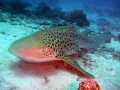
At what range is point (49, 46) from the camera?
3.81 meters

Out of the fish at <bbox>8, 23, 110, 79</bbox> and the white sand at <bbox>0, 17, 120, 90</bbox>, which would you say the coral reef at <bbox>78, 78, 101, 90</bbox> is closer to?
the white sand at <bbox>0, 17, 120, 90</bbox>

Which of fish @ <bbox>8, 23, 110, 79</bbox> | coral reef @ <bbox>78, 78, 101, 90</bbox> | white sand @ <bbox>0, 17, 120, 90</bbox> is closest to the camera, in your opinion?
coral reef @ <bbox>78, 78, 101, 90</bbox>

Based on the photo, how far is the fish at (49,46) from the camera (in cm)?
329

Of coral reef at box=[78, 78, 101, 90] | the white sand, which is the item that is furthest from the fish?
coral reef at box=[78, 78, 101, 90]

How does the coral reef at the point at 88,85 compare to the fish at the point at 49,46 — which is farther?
the fish at the point at 49,46

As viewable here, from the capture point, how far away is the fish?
3.29m

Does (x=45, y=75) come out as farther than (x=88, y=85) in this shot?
Yes

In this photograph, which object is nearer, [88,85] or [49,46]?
[88,85]

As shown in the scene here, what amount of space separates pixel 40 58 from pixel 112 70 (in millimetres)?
3383

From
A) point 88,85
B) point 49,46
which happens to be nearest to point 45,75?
point 49,46

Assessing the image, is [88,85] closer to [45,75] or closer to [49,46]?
[45,75]

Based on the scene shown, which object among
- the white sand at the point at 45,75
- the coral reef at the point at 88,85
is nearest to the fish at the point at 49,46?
the white sand at the point at 45,75

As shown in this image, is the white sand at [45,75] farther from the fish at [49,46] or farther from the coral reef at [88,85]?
the coral reef at [88,85]

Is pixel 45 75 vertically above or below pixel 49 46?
below
